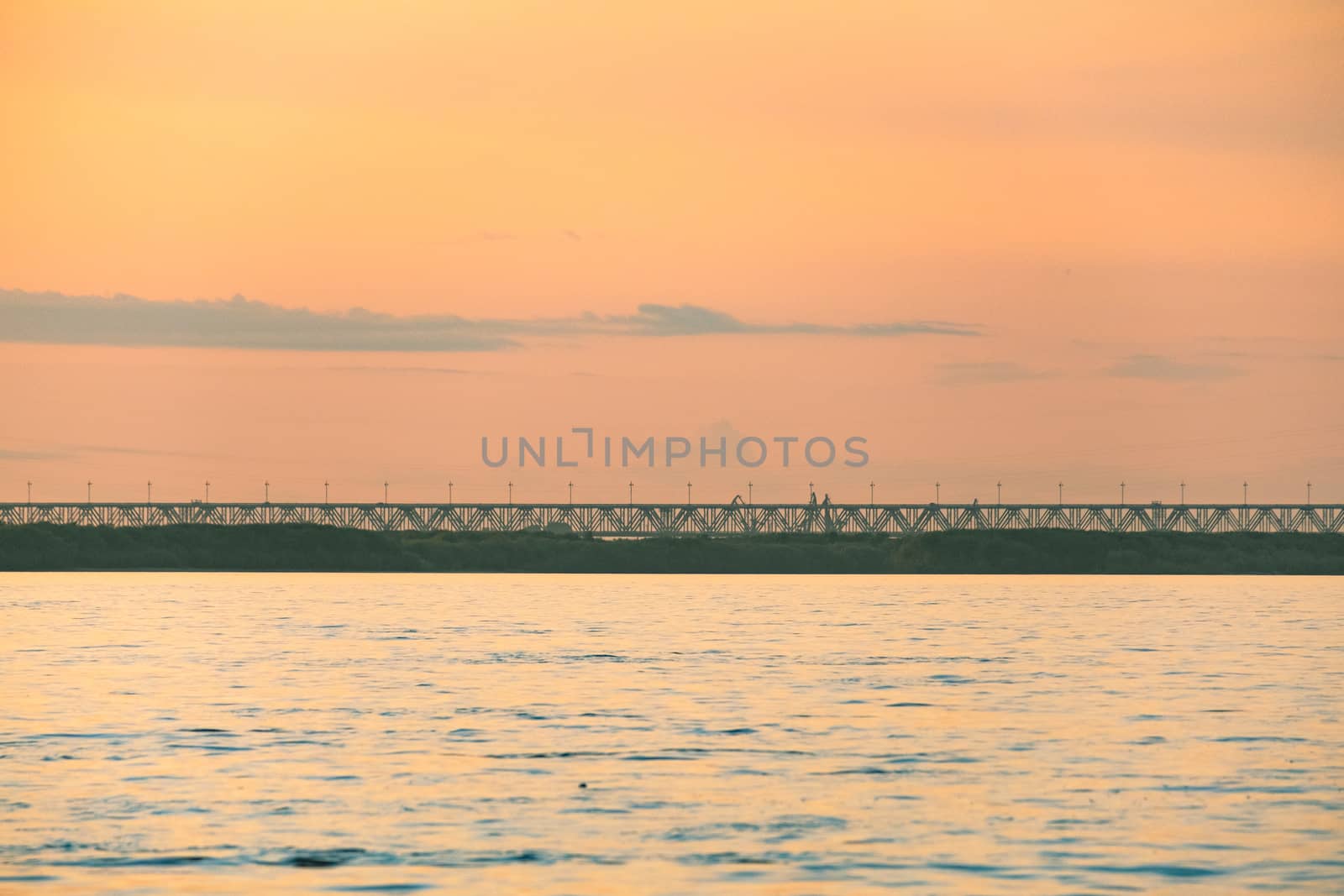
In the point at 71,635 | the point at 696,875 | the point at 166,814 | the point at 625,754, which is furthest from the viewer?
the point at 71,635

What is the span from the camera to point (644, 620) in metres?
112

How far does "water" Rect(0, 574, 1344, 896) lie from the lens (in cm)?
2820

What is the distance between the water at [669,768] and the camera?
92.5 ft

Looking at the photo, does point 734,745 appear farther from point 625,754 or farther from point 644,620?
point 644,620

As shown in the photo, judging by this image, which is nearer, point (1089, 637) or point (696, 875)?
point (696, 875)

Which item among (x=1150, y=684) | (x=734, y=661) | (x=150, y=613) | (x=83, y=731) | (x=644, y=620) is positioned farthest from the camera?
(x=150, y=613)

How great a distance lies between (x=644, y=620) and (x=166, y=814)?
79430 millimetres

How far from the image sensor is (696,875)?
90.3ft

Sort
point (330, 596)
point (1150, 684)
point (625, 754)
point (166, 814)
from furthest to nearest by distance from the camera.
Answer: point (330, 596) < point (1150, 684) < point (625, 754) < point (166, 814)

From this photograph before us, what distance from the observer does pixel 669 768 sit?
38750mm

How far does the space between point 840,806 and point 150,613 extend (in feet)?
319

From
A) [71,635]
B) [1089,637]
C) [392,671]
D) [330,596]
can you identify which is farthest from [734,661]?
[330,596]

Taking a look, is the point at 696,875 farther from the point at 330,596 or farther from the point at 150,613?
the point at 330,596

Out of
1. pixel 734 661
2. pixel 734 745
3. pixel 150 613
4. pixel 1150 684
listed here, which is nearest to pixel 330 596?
pixel 150 613
